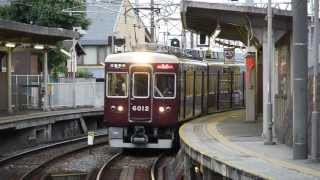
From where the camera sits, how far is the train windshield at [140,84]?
21594 mm

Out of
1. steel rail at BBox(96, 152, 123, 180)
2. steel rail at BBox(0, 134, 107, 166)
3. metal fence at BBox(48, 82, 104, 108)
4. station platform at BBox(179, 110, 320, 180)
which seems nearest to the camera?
station platform at BBox(179, 110, 320, 180)

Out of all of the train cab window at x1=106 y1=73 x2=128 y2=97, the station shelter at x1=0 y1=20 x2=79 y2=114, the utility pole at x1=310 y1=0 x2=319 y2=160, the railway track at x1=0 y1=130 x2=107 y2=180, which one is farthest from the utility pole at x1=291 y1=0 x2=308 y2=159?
the station shelter at x1=0 y1=20 x2=79 y2=114

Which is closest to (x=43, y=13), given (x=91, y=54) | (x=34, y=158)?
(x=91, y=54)

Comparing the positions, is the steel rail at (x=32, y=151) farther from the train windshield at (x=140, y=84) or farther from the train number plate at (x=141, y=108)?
the train windshield at (x=140, y=84)

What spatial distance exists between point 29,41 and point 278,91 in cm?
1636

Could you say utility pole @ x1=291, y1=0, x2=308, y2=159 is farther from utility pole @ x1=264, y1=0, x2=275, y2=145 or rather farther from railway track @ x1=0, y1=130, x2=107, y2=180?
railway track @ x1=0, y1=130, x2=107, y2=180

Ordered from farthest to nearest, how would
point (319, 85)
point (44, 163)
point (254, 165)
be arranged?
point (44, 163)
point (319, 85)
point (254, 165)

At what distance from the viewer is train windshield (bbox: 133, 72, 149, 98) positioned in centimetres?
2159

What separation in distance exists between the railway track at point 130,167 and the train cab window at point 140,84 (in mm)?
1876

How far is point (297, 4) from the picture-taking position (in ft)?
42.0

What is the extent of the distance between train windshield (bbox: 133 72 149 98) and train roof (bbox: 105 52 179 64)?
1.23 feet

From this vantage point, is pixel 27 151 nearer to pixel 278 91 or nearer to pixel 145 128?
pixel 145 128

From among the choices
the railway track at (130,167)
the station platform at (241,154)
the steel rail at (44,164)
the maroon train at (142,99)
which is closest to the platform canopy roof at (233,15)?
the maroon train at (142,99)

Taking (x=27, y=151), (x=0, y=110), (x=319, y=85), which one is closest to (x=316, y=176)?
(x=319, y=85)
